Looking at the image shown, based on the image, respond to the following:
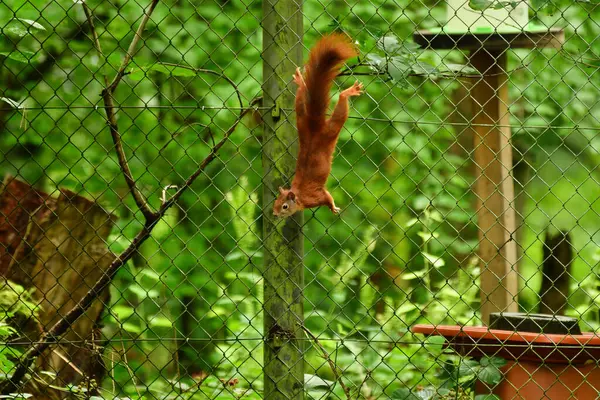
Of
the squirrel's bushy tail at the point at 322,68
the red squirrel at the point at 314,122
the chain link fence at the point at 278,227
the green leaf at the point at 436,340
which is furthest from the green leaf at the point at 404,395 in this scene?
the squirrel's bushy tail at the point at 322,68

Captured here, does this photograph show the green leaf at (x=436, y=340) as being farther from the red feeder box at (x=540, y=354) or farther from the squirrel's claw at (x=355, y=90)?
the squirrel's claw at (x=355, y=90)

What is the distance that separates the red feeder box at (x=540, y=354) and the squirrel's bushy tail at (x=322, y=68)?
0.91 m

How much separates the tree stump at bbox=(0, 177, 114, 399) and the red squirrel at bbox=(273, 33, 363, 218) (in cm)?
115

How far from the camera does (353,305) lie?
603 centimetres

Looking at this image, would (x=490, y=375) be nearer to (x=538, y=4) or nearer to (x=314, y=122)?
(x=314, y=122)

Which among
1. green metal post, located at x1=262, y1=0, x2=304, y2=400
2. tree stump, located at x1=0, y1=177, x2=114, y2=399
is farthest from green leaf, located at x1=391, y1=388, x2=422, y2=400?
tree stump, located at x1=0, y1=177, x2=114, y2=399

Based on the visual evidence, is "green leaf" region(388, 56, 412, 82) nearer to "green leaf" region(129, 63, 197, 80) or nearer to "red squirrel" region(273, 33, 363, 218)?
"red squirrel" region(273, 33, 363, 218)

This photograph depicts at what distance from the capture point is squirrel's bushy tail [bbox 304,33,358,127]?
2.55m

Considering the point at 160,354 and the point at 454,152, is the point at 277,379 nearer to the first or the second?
the point at 160,354

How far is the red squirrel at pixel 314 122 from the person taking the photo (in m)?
2.54

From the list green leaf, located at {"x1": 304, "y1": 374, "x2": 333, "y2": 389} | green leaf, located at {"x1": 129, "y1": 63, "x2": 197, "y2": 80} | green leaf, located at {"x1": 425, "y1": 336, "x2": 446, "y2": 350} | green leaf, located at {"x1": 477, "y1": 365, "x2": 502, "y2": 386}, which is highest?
green leaf, located at {"x1": 129, "y1": 63, "x2": 197, "y2": 80}

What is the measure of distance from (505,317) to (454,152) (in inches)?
150

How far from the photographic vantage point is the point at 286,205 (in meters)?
2.53

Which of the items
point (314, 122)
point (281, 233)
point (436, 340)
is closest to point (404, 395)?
point (436, 340)
